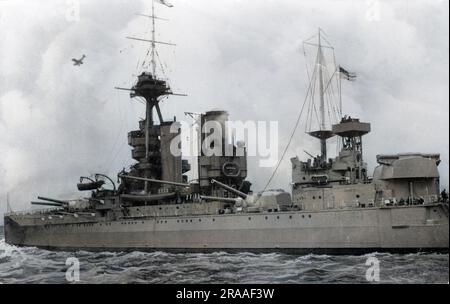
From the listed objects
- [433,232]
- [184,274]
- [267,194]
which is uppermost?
[267,194]

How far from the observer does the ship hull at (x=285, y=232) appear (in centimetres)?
2180

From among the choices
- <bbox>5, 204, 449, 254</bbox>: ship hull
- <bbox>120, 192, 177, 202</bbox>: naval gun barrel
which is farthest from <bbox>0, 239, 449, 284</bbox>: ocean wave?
<bbox>120, 192, 177, 202</bbox>: naval gun barrel

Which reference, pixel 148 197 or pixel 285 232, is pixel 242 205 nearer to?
pixel 285 232

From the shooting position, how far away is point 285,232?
2508cm

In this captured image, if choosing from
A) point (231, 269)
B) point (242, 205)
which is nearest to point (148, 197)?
point (242, 205)

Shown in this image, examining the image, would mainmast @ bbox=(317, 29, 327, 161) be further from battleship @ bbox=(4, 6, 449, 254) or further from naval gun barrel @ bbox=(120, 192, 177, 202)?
naval gun barrel @ bbox=(120, 192, 177, 202)

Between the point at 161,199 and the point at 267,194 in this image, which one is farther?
the point at 161,199

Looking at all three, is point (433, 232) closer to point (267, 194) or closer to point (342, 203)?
point (342, 203)

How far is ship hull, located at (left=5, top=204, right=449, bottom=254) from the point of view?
21.8m

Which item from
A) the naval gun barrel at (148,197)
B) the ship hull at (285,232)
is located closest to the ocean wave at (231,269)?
the ship hull at (285,232)

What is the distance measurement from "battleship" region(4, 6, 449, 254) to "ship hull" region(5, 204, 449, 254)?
0.04 meters

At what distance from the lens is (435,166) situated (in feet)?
75.4

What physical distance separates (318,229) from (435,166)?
5.91m

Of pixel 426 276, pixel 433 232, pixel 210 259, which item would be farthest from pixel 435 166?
pixel 210 259
